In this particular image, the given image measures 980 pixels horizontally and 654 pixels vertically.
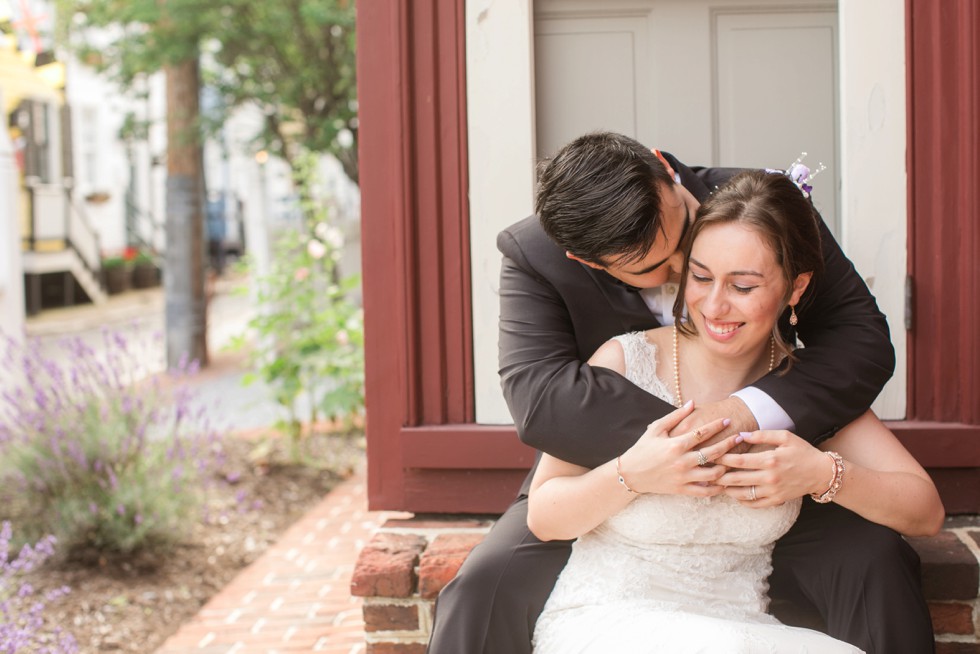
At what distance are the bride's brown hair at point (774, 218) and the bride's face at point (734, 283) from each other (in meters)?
0.02

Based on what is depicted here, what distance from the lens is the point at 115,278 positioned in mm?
20703

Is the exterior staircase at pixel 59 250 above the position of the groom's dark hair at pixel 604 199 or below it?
above

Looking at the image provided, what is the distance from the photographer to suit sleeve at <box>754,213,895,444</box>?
2309 mm

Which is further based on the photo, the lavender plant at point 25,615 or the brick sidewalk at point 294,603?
the brick sidewalk at point 294,603

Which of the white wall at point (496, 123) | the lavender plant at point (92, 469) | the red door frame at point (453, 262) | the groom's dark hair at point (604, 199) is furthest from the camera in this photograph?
the lavender plant at point (92, 469)

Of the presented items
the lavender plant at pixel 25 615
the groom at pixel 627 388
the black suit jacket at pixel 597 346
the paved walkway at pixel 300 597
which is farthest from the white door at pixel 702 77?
the lavender plant at pixel 25 615

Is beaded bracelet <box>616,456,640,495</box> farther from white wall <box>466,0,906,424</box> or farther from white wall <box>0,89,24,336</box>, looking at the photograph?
white wall <box>0,89,24,336</box>

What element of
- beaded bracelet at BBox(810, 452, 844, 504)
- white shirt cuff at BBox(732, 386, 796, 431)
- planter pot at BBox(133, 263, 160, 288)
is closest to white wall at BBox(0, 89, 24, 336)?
white shirt cuff at BBox(732, 386, 796, 431)

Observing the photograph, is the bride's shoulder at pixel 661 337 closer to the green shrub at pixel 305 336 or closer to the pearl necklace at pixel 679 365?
the pearl necklace at pixel 679 365

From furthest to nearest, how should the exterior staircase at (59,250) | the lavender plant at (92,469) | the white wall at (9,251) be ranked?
the exterior staircase at (59,250), the white wall at (9,251), the lavender plant at (92,469)

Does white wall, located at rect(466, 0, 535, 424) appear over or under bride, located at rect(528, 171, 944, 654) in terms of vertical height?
over

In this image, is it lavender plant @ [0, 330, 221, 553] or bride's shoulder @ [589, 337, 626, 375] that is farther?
lavender plant @ [0, 330, 221, 553]

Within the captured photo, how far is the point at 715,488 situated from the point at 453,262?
131 centimetres

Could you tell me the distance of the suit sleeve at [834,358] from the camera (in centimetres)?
231
